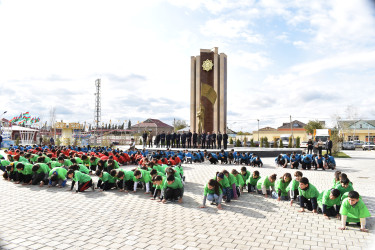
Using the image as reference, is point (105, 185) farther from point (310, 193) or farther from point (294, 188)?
point (310, 193)

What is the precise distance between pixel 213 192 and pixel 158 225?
1.96 m

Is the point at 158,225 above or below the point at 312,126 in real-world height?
below

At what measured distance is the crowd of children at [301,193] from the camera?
523cm

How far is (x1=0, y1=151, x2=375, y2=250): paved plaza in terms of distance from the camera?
4.52 metres

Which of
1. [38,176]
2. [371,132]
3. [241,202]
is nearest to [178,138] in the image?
[38,176]

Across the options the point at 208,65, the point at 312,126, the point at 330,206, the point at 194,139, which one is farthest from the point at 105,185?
the point at 312,126

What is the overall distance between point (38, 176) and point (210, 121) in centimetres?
2295

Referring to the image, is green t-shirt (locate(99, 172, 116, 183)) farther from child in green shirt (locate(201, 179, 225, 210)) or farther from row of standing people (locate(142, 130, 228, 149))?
row of standing people (locate(142, 130, 228, 149))

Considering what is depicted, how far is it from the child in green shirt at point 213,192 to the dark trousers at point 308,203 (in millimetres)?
1930

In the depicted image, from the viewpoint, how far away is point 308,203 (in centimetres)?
653

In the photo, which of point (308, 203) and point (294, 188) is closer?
point (308, 203)

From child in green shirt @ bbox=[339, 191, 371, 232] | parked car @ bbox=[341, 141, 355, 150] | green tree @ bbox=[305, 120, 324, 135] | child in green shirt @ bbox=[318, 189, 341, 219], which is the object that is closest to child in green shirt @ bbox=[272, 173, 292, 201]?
child in green shirt @ bbox=[318, 189, 341, 219]

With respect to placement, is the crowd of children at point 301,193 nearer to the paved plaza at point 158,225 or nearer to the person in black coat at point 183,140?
the paved plaza at point 158,225

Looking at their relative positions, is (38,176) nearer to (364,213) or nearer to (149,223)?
(149,223)
